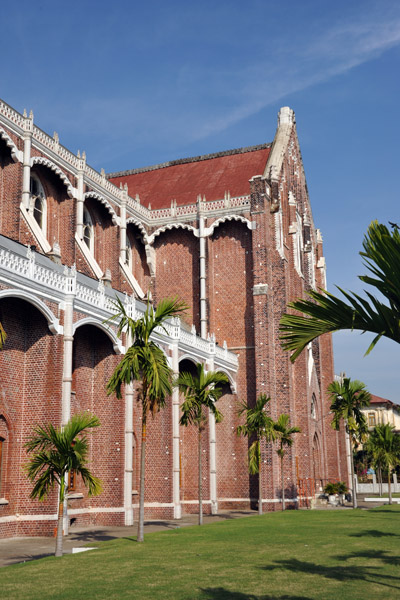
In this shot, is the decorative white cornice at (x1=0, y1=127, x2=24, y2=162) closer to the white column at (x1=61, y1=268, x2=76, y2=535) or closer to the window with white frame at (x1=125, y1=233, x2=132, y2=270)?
the white column at (x1=61, y1=268, x2=76, y2=535)

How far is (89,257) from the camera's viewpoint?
112 feet

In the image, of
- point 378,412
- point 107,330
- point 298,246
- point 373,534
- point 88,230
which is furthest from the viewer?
point 378,412

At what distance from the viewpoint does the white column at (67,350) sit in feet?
71.5

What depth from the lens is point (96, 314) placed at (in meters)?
24.5

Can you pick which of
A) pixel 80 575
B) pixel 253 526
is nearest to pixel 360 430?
pixel 253 526

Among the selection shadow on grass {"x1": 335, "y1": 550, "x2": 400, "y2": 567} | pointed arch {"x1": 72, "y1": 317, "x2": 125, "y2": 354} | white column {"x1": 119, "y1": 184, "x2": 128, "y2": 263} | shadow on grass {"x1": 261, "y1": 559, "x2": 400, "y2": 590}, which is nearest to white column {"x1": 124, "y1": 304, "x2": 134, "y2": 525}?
pointed arch {"x1": 72, "y1": 317, "x2": 125, "y2": 354}

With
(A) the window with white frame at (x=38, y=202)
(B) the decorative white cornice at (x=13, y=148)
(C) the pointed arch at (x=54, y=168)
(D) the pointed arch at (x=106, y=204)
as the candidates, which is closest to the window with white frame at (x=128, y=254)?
(D) the pointed arch at (x=106, y=204)

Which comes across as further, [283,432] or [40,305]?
[283,432]

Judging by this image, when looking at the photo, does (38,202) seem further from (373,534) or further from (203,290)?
(373,534)

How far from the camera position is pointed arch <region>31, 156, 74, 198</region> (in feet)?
101

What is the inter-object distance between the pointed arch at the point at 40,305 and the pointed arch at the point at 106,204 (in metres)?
13.7

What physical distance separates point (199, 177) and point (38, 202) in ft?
55.2

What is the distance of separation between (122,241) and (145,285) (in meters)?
4.64

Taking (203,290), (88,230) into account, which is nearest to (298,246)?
(203,290)
